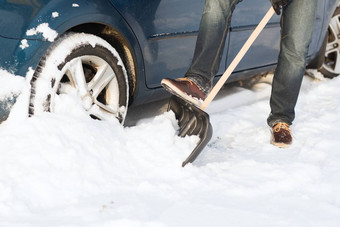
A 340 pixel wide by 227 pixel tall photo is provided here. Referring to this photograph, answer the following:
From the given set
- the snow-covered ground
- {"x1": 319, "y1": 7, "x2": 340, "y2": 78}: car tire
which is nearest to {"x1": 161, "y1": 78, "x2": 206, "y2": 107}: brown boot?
the snow-covered ground

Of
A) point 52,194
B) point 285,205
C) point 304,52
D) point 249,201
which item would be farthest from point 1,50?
point 304,52

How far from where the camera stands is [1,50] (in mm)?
1977

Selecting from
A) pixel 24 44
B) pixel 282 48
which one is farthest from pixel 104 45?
pixel 282 48

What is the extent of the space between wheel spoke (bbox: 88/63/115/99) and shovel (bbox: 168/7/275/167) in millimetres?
398

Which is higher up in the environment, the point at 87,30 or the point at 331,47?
the point at 87,30

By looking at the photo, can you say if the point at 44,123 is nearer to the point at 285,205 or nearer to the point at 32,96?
the point at 32,96

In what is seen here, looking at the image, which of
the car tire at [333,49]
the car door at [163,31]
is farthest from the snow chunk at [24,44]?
the car tire at [333,49]

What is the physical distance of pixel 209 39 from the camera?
7.84 ft

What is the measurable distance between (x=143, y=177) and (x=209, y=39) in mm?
806

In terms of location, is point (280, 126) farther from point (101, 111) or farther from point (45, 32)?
point (45, 32)

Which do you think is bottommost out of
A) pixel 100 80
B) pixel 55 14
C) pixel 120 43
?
pixel 100 80

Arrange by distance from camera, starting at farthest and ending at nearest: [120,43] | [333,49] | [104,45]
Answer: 1. [333,49]
2. [120,43]
3. [104,45]

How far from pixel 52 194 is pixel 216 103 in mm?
1931

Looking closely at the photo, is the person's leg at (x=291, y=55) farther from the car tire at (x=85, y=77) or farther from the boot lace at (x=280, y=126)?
the car tire at (x=85, y=77)
